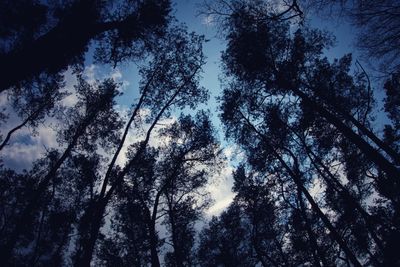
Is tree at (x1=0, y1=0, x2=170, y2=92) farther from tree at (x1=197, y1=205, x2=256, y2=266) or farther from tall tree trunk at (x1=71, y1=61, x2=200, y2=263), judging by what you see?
tree at (x1=197, y1=205, x2=256, y2=266)

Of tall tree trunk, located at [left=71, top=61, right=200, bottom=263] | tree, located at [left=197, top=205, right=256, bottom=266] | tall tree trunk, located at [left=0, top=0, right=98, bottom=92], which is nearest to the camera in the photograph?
tall tree trunk, located at [left=0, top=0, right=98, bottom=92]

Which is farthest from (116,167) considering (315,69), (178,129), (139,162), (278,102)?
(315,69)

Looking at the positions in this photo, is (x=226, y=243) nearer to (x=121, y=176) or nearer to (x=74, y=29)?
(x=121, y=176)

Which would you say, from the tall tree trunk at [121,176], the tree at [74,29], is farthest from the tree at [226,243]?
the tree at [74,29]

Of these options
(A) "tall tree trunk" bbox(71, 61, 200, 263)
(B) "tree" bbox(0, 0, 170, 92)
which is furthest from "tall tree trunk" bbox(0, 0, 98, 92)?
(A) "tall tree trunk" bbox(71, 61, 200, 263)

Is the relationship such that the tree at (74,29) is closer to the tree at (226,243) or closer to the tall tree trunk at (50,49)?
the tall tree trunk at (50,49)

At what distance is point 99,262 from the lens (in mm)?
26594

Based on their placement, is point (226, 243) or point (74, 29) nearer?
point (74, 29)

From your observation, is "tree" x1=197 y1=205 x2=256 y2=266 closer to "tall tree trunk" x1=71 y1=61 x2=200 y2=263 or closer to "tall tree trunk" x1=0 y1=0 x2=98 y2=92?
"tall tree trunk" x1=71 y1=61 x2=200 y2=263

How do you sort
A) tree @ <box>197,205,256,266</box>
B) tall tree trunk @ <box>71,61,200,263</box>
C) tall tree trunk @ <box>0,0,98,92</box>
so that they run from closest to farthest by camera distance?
tall tree trunk @ <box>0,0,98,92</box>
tall tree trunk @ <box>71,61,200,263</box>
tree @ <box>197,205,256,266</box>

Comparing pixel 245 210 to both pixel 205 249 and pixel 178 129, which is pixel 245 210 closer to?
pixel 178 129

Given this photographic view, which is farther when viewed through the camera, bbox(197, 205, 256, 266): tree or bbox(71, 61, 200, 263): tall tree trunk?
bbox(197, 205, 256, 266): tree

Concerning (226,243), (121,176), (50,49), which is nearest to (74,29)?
(50,49)

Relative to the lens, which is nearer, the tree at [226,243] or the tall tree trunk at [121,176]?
the tall tree trunk at [121,176]
